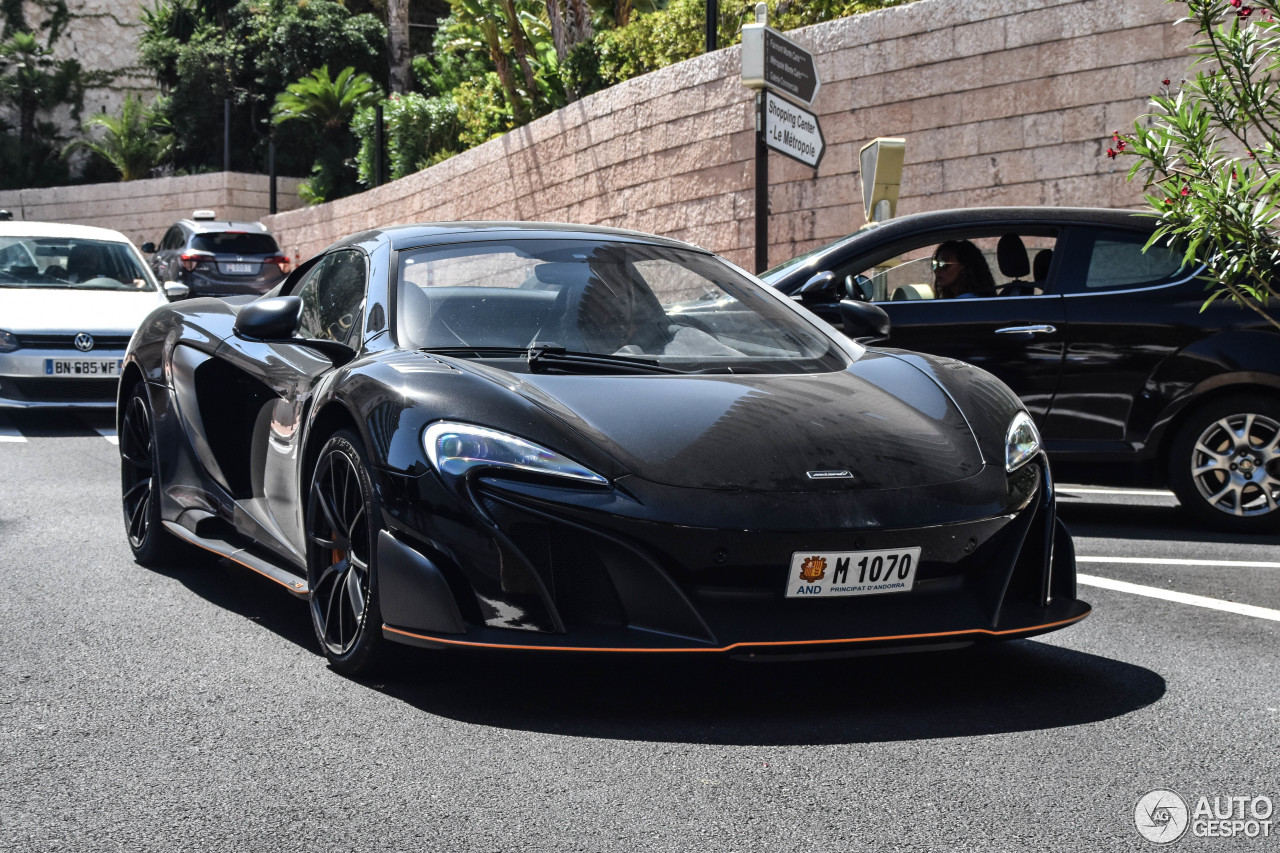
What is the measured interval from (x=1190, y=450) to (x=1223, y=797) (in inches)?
168

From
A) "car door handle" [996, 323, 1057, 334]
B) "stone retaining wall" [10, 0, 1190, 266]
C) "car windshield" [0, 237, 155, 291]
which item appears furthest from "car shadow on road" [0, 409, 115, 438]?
"stone retaining wall" [10, 0, 1190, 266]

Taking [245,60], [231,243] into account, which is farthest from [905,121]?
[245,60]

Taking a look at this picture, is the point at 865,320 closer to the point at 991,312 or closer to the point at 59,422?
the point at 991,312

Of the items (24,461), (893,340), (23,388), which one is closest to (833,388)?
(893,340)

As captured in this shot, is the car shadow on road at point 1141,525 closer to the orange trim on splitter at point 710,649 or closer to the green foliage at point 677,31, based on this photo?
the orange trim on splitter at point 710,649

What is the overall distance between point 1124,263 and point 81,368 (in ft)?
Answer: 23.9

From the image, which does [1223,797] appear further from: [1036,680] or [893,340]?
[893,340]

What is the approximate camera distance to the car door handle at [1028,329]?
727 cm

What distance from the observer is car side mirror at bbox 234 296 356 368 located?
4480 mm

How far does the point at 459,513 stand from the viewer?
3.58 m

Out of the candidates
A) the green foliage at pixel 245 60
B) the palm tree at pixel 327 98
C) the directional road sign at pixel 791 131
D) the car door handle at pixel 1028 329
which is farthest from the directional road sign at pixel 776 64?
the green foliage at pixel 245 60

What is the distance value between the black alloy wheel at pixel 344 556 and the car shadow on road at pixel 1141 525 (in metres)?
3.45

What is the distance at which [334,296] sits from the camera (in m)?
5.04

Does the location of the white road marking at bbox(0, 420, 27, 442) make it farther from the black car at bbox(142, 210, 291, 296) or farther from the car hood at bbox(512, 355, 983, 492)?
the black car at bbox(142, 210, 291, 296)
